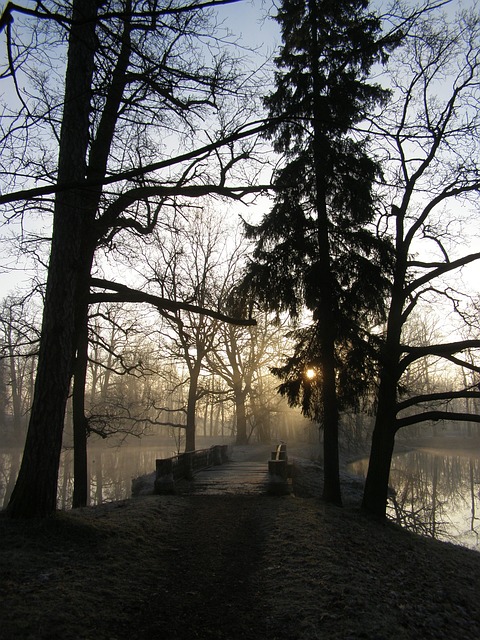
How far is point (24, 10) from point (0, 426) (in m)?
52.0

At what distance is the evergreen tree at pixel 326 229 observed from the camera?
37.2ft

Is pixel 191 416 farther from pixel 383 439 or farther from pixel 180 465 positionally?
pixel 383 439

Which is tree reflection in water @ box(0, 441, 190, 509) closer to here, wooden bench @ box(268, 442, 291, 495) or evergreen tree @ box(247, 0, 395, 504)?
wooden bench @ box(268, 442, 291, 495)

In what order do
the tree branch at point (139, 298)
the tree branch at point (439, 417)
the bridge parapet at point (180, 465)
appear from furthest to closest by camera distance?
the bridge parapet at point (180, 465), the tree branch at point (439, 417), the tree branch at point (139, 298)

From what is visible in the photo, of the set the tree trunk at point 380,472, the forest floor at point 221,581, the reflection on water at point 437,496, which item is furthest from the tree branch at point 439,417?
the reflection on water at point 437,496

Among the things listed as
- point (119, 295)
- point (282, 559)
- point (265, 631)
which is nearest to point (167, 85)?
point (119, 295)

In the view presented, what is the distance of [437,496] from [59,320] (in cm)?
2049

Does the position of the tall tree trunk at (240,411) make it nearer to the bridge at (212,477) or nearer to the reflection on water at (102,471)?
the reflection on water at (102,471)

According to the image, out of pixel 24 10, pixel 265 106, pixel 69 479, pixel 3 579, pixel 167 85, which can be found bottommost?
pixel 69 479

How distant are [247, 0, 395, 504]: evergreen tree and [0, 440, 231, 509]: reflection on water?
12236 millimetres

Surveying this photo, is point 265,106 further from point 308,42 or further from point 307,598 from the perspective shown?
point 307,598

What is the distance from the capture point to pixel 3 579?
4.53m

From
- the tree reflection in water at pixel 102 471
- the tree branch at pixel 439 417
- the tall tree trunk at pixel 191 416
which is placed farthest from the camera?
the tree reflection in water at pixel 102 471

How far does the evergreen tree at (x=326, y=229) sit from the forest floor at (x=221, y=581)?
380cm
